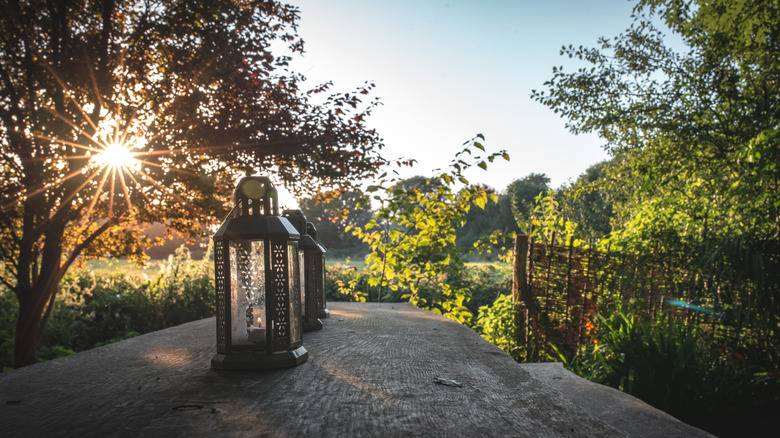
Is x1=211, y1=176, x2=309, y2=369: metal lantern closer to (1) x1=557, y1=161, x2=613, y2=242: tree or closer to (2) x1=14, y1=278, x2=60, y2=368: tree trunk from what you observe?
(2) x1=14, y1=278, x2=60, y2=368: tree trunk

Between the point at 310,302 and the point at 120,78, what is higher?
the point at 120,78

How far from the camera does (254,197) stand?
4.16 ft

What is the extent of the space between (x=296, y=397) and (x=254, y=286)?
1.36 feet

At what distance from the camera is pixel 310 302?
1.99 metres

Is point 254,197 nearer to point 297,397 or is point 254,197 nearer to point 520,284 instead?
point 297,397

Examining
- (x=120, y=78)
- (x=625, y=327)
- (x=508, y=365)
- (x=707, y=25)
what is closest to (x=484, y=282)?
(x=707, y=25)

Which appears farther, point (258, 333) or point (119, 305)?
point (119, 305)

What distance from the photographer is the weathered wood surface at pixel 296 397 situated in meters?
0.78

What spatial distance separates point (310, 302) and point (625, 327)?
2.62m

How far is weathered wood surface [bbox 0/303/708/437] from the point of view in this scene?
2.57ft

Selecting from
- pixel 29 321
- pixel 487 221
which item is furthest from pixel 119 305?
pixel 487 221

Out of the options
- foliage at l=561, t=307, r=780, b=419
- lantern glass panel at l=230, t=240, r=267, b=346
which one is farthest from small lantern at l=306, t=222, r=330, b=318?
foliage at l=561, t=307, r=780, b=419

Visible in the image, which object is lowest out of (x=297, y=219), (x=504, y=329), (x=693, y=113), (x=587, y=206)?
(x=504, y=329)

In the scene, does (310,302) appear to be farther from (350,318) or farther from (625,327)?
(625,327)
